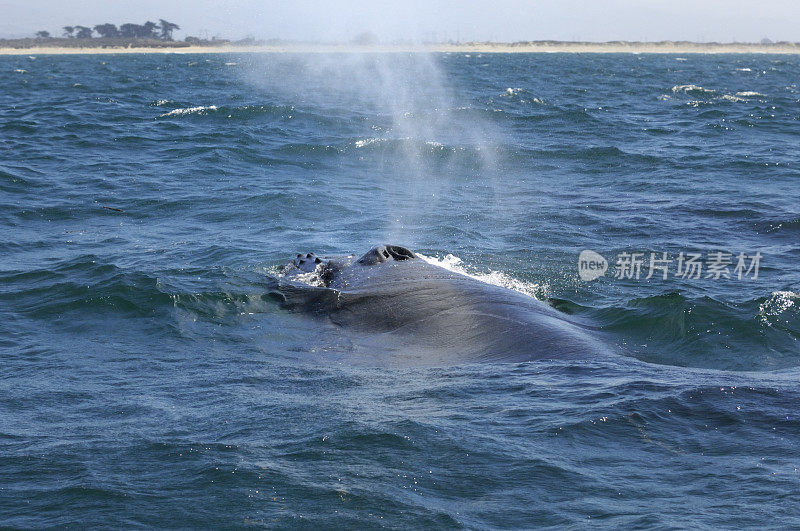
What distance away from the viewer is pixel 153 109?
3666 centimetres

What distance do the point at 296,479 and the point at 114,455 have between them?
1.48 m

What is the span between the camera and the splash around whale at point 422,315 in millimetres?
8906

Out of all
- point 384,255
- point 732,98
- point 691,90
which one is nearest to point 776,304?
point 384,255

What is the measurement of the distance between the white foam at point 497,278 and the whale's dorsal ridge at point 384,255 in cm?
44

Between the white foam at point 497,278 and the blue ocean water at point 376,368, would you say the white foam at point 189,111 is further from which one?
the white foam at point 497,278

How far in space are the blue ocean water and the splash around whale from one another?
32cm

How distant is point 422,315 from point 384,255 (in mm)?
1739

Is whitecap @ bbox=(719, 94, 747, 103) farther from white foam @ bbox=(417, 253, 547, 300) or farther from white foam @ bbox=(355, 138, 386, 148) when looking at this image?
white foam @ bbox=(417, 253, 547, 300)

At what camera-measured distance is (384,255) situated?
11.3m

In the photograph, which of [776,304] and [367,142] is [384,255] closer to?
[776,304]

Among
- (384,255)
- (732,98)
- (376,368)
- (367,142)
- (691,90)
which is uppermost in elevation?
(691,90)

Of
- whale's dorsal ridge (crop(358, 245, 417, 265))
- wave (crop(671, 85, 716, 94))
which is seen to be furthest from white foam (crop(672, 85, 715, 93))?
whale's dorsal ridge (crop(358, 245, 417, 265))

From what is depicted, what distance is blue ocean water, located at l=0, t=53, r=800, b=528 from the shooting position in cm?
590

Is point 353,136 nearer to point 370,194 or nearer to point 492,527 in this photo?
point 370,194
